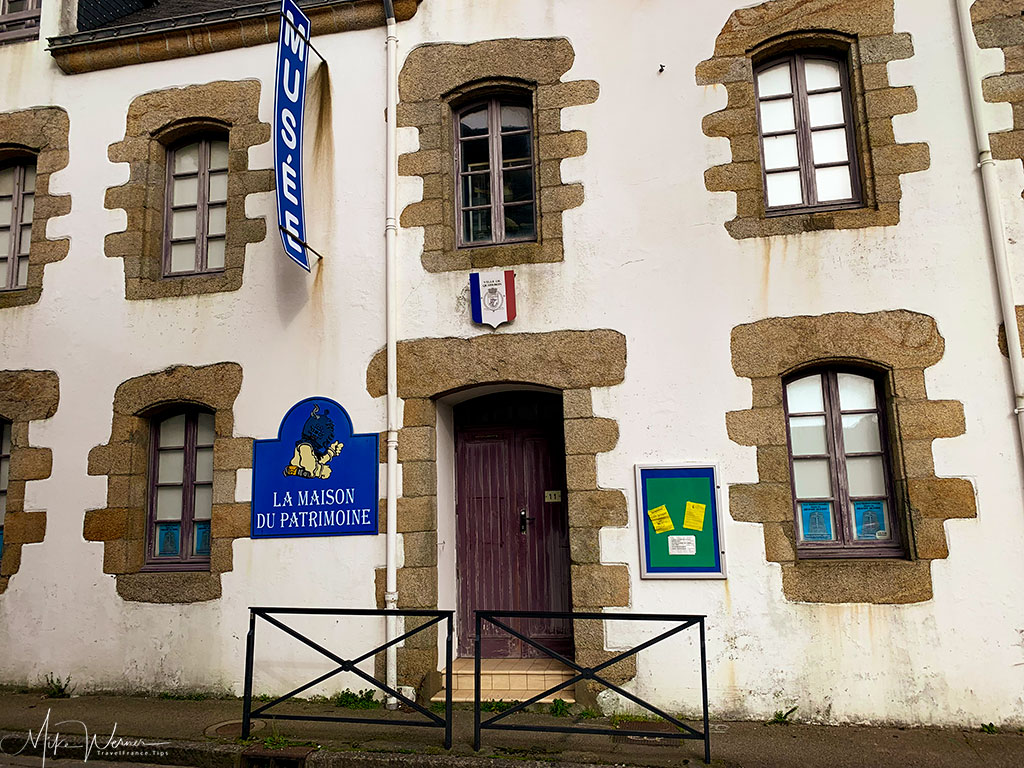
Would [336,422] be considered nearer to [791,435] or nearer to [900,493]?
[791,435]

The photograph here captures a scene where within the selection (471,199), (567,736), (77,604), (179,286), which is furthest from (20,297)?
(567,736)

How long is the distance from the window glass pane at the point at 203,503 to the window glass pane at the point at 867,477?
16.4 feet

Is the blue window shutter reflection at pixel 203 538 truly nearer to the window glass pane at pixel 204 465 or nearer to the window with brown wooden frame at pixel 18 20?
the window glass pane at pixel 204 465

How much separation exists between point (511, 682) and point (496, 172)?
4015 millimetres

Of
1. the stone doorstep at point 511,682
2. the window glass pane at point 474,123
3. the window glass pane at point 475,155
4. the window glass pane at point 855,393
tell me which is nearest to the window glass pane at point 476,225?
the window glass pane at point 475,155

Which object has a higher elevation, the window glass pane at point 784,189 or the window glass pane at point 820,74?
the window glass pane at point 820,74

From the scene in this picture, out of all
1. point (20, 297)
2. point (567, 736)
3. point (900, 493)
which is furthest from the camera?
point (20, 297)

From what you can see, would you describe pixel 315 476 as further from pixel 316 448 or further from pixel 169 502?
pixel 169 502

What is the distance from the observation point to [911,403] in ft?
16.9

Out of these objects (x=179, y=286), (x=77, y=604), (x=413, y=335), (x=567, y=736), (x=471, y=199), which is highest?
(x=471, y=199)

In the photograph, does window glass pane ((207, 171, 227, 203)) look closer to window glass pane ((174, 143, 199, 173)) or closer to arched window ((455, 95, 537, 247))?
window glass pane ((174, 143, 199, 173))

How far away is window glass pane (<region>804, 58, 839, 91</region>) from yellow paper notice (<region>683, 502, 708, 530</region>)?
335 centimetres

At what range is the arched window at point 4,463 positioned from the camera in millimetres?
6586

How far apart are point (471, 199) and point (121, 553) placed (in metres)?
4.08
